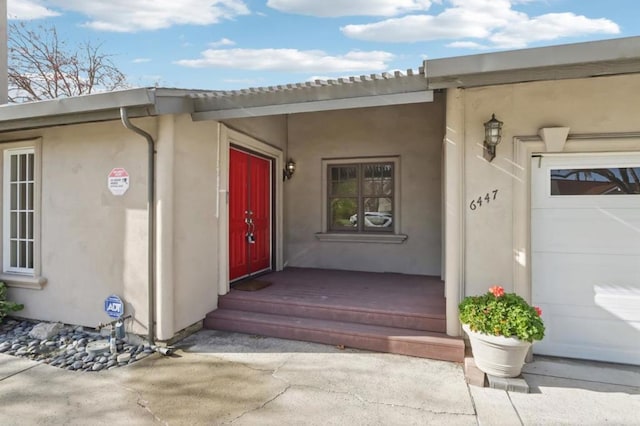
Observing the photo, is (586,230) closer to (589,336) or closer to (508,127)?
(589,336)

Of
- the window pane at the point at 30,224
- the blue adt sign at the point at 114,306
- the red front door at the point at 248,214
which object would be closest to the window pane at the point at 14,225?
the window pane at the point at 30,224

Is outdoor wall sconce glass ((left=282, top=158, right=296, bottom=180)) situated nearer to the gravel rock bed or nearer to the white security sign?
the white security sign

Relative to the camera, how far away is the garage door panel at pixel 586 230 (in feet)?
11.5

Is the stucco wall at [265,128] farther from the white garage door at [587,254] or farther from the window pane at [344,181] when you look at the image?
the white garage door at [587,254]

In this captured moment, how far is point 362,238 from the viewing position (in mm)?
6773

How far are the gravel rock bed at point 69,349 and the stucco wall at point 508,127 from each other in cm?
385

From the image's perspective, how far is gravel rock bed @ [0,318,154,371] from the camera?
3.75 m

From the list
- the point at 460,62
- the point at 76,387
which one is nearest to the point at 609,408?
the point at 460,62

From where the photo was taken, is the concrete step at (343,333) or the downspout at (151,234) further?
the downspout at (151,234)

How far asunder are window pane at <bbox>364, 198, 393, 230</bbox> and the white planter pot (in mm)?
3746

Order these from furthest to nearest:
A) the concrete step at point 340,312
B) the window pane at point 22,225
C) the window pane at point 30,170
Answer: the window pane at point 22,225 → the window pane at point 30,170 → the concrete step at point 340,312

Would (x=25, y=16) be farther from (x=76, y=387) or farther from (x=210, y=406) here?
(x=210, y=406)

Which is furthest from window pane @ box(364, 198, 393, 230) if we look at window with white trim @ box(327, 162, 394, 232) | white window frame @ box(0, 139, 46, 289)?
white window frame @ box(0, 139, 46, 289)

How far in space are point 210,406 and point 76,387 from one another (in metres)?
1.42
